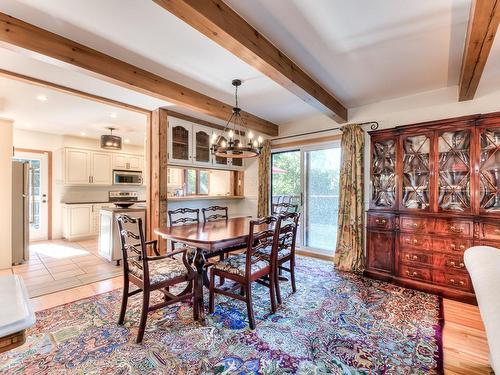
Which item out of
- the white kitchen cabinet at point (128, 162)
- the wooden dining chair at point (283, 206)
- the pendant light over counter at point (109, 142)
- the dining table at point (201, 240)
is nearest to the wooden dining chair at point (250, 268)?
the dining table at point (201, 240)

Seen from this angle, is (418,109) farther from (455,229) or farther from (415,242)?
(415,242)

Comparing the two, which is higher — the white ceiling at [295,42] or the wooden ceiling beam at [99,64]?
the white ceiling at [295,42]

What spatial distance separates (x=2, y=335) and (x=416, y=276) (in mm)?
3677

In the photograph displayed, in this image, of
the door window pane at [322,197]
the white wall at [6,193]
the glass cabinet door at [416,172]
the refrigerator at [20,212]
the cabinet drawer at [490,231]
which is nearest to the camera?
the cabinet drawer at [490,231]

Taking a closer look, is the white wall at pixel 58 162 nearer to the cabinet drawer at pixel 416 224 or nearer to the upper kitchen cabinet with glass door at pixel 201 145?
the upper kitchen cabinet with glass door at pixel 201 145

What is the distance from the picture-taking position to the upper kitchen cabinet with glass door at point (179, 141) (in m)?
3.88

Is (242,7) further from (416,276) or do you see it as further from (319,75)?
(416,276)

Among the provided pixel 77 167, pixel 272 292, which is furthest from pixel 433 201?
pixel 77 167

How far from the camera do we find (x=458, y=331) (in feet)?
7.14

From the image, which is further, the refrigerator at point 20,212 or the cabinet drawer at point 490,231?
the refrigerator at point 20,212

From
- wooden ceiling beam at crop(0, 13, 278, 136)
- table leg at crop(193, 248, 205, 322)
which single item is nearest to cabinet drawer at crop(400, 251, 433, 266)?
table leg at crop(193, 248, 205, 322)

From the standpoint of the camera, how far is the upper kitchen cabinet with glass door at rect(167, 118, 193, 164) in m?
3.88

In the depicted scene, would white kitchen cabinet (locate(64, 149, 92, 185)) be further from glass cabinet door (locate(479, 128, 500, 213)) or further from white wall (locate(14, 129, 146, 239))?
glass cabinet door (locate(479, 128, 500, 213))

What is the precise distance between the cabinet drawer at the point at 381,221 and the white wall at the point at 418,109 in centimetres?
46
